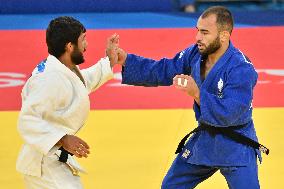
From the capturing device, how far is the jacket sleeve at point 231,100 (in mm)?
4551

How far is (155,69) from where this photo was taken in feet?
17.0

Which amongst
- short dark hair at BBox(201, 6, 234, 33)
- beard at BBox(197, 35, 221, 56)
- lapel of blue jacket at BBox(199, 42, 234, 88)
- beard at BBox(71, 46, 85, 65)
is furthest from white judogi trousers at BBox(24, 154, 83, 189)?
short dark hair at BBox(201, 6, 234, 33)

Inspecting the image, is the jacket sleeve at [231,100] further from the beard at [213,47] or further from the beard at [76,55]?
the beard at [76,55]

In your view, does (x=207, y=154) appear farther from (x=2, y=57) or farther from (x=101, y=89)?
(x=2, y=57)

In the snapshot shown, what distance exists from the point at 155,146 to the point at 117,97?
1597mm

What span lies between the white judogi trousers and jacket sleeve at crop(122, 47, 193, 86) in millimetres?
927

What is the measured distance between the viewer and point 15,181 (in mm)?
6137

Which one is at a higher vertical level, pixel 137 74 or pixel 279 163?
pixel 137 74

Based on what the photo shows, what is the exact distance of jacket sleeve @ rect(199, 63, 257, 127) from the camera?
14.9 ft

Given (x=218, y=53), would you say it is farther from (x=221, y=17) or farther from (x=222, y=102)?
(x=222, y=102)

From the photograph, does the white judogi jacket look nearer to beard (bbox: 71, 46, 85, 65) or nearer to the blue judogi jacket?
beard (bbox: 71, 46, 85, 65)

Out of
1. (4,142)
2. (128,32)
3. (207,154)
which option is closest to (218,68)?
(207,154)

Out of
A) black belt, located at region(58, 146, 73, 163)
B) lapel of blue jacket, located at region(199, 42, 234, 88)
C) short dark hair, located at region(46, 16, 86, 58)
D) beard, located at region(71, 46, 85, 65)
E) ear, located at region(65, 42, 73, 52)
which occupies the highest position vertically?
short dark hair, located at region(46, 16, 86, 58)

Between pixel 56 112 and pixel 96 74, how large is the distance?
630mm
